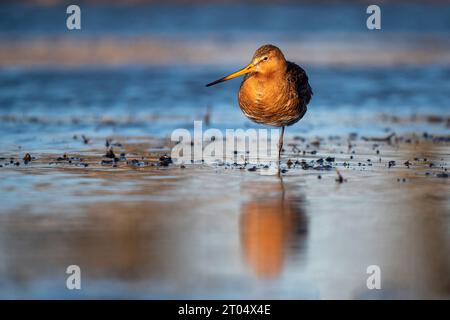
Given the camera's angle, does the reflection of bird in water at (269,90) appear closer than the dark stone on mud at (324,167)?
No

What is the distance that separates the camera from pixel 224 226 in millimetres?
6031

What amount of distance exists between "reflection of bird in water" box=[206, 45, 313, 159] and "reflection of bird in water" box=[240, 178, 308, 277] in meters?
1.66

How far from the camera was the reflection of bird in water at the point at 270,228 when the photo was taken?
5254 millimetres

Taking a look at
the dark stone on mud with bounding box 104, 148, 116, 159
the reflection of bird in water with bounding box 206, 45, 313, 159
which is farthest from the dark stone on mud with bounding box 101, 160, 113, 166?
the reflection of bird in water with bounding box 206, 45, 313, 159

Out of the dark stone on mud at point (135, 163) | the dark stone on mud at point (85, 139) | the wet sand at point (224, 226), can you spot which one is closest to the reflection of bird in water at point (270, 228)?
the wet sand at point (224, 226)

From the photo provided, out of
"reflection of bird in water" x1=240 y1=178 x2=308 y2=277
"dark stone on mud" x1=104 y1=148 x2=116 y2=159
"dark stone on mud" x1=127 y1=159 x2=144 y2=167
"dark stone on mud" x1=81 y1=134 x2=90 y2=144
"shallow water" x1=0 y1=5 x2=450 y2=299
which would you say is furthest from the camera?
"dark stone on mud" x1=81 y1=134 x2=90 y2=144

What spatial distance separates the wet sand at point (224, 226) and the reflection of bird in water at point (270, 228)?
0.04ft

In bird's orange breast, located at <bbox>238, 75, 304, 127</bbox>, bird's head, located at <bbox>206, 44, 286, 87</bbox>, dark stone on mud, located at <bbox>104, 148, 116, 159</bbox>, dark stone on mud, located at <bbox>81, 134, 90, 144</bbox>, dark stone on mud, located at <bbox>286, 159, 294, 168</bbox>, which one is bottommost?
dark stone on mud, located at <bbox>286, 159, 294, 168</bbox>

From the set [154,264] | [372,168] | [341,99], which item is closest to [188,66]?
[341,99]

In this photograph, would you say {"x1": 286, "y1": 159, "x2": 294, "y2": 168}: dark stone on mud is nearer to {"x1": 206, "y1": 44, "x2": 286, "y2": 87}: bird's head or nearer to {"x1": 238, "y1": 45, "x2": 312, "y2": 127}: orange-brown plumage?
{"x1": 238, "y1": 45, "x2": 312, "y2": 127}: orange-brown plumage

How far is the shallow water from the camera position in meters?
5.00

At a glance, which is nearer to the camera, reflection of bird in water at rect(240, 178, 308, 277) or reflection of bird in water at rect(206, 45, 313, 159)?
reflection of bird in water at rect(240, 178, 308, 277)

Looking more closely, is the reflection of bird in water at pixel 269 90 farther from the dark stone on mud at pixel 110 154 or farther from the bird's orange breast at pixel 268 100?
the dark stone on mud at pixel 110 154

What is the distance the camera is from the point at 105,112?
12398 millimetres
